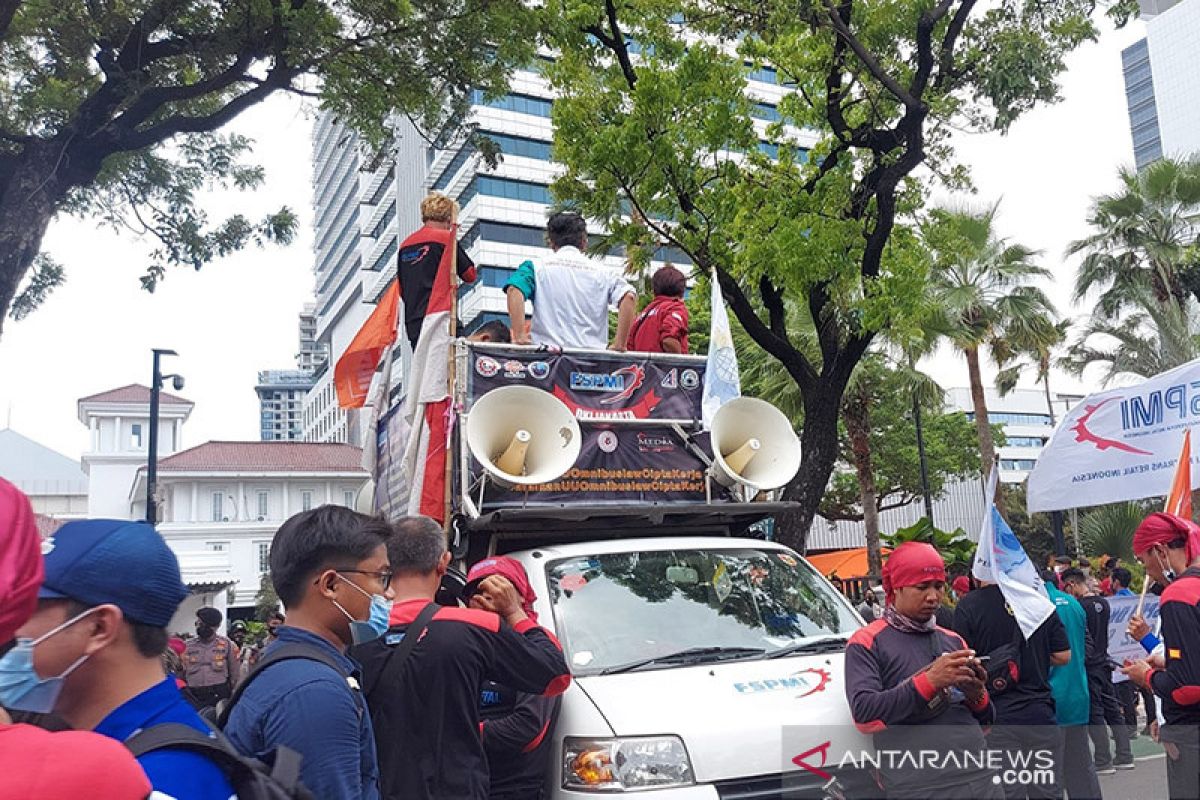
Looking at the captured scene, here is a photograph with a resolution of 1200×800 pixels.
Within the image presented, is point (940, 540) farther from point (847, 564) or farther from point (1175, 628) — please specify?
point (1175, 628)

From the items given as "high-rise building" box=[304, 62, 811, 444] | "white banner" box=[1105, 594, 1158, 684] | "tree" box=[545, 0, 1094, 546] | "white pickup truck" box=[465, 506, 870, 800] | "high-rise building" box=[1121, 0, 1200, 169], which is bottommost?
"white banner" box=[1105, 594, 1158, 684]

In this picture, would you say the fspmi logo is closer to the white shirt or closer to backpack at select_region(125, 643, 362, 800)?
the white shirt

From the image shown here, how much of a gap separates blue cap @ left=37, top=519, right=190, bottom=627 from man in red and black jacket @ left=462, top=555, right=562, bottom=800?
6.72 feet

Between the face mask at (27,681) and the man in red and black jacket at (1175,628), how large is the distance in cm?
366

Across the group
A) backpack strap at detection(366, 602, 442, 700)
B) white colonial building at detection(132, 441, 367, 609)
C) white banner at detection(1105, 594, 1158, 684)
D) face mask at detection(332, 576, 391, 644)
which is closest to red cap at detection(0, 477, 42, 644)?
face mask at detection(332, 576, 391, 644)

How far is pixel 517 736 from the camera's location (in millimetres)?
4172

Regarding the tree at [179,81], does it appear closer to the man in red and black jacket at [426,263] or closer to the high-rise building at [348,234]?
the man in red and black jacket at [426,263]

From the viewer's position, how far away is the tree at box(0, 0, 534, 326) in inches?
366

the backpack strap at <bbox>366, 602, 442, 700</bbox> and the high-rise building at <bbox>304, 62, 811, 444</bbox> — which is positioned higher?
the high-rise building at <bbox>304, 62, 811, 444</bbox>

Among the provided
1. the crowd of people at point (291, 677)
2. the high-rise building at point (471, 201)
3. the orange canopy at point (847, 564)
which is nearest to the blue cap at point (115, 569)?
the crowd of people at point (291, 677)

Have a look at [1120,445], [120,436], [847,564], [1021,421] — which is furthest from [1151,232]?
[1021,421]

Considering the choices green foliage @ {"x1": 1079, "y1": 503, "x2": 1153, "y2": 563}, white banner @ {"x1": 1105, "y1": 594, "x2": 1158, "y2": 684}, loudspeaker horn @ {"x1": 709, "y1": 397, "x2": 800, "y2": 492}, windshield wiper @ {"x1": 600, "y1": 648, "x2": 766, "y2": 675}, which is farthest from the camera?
green foliage @ {"x1": 1079, "y1": 503, "x2": 1153, "y2": 563}

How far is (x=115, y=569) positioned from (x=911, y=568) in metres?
3.20

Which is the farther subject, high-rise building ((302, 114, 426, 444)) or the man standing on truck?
high-rise building ((302, 114, 426, 444))
